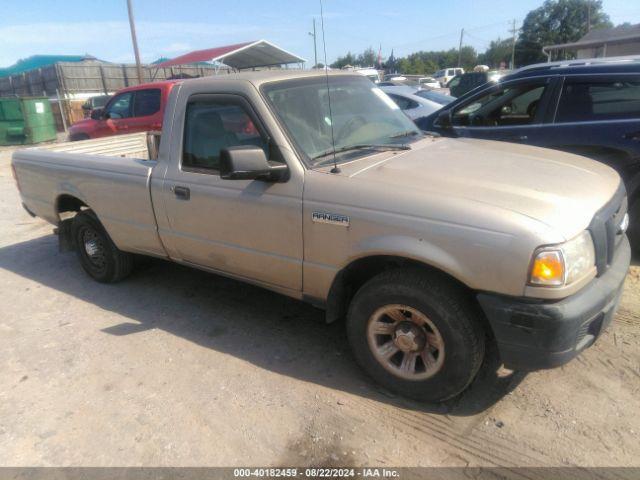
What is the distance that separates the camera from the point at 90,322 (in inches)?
161

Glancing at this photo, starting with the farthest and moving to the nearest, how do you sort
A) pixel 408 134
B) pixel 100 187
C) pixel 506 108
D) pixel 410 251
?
pixel 506 108 → pixel 100 187 → pixel 408 134 → pixel 410 251

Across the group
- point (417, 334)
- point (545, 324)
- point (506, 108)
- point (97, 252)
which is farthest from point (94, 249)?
point (506, 108)

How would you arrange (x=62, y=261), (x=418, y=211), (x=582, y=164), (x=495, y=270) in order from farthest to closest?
(x=62, y=261) < (x=582, y=164) < (x=418, y=211) < (x=495, y=270)

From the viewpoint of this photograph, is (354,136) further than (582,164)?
Yes

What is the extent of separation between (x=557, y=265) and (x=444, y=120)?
331 centimetres

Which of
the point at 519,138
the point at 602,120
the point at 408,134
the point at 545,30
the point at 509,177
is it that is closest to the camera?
the point at 509,177

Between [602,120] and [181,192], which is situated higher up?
[602,120]

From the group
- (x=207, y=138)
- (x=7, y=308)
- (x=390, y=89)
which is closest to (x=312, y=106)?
(x=207, y=138)

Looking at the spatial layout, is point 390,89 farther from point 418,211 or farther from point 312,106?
point 418,211

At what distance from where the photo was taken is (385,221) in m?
2.64

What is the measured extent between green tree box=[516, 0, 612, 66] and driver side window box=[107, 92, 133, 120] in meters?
66.0

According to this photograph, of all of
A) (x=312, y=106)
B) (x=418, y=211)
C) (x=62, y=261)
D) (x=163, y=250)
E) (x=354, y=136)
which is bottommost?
(x=62, y=261)

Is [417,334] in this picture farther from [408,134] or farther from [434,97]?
[434,97]

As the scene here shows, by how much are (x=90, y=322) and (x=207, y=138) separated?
190 centimetres
